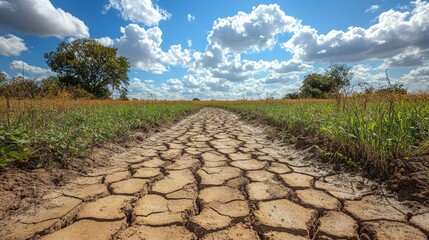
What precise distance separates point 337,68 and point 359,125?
2282 inches

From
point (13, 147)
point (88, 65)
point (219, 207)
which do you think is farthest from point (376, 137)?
point (88, 65)

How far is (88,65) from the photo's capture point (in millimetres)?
31438

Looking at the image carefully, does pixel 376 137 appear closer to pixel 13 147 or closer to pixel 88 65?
pixel 13 147

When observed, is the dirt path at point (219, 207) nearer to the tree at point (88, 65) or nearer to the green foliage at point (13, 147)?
the green foliage at point (13, 147)

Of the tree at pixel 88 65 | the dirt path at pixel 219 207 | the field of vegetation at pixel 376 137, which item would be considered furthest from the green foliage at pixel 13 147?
the tree at pixel 88 65

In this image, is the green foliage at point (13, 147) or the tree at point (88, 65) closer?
the green foliage at point (13, 147)

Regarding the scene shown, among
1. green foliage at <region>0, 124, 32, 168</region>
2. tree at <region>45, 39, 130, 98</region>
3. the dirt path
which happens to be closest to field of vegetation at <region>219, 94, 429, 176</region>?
the dirt path

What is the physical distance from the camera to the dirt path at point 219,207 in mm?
1506

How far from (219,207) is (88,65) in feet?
115

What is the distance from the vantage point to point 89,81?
105 feet

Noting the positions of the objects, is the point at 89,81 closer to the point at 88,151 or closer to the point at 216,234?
the point at 88,151

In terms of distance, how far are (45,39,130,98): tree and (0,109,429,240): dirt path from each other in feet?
106

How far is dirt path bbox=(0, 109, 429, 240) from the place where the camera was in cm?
151

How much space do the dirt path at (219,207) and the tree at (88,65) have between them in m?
32.2
